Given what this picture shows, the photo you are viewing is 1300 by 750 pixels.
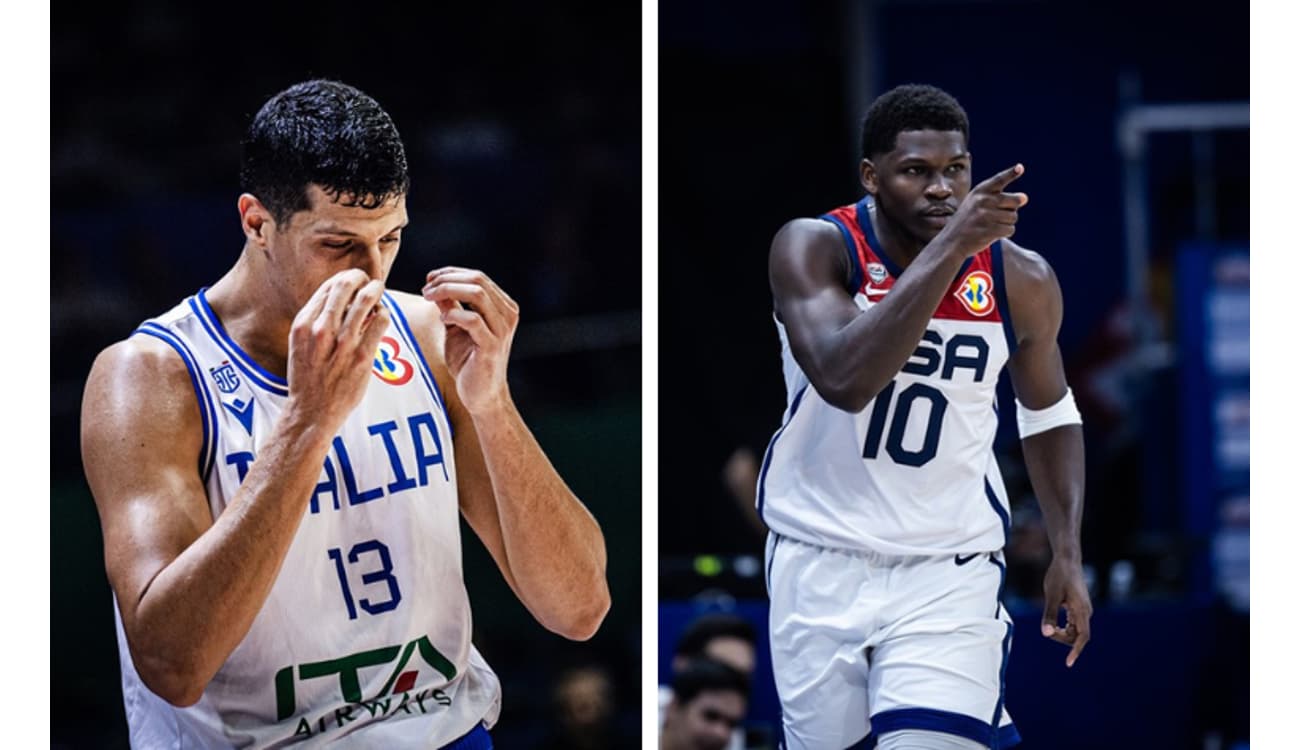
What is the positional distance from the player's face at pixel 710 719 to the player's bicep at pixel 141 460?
2218 millimetres

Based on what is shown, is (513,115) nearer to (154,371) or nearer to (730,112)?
(154,371)

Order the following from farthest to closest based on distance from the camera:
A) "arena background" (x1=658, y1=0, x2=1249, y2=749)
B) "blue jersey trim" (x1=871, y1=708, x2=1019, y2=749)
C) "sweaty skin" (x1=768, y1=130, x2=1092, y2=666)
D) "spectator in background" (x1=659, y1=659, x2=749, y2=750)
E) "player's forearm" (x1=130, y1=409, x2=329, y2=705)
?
"arena background" (x1=658, y1=0, x2=1249, y2=749), "spectator in background" (x1=659, y1=659, x2=749, y2=750), "blue jersey trim" (x1=871, y1=708, x2=1019, y2=749), "sweaty skin" (x1=768, y1=130, x2=1092, y2=666), "player's forearm" (x1=130, y1=409, x2=329, y2=705)

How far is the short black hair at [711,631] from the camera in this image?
4.60 meters

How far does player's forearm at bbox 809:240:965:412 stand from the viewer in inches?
118

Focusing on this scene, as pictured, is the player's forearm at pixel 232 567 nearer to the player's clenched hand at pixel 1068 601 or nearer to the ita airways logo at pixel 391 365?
the ita airways logo at pixel 391 365

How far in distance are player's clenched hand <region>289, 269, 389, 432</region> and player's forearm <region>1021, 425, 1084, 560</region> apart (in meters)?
1.62

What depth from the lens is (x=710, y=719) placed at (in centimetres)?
457

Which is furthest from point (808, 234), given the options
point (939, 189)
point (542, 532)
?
point (542, 532)

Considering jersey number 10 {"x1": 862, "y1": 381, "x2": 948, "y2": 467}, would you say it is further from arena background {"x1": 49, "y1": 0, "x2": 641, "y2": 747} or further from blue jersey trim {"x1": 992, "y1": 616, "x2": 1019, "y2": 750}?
arena background {"x1": 49, "y1": 0, "x2": 641, "y2": 747}

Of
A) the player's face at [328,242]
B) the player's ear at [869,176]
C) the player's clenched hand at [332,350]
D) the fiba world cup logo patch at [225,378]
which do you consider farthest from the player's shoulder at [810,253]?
the fiba world cup logo patch at [225,378]

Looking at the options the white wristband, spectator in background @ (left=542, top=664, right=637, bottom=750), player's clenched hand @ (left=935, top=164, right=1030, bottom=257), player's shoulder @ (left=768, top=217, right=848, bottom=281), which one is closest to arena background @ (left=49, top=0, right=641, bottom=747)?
spectator in background @ (left=542, top=664, right=637, bottom=750)

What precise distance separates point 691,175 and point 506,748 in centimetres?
248

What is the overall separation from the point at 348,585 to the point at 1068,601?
60.6 inches
